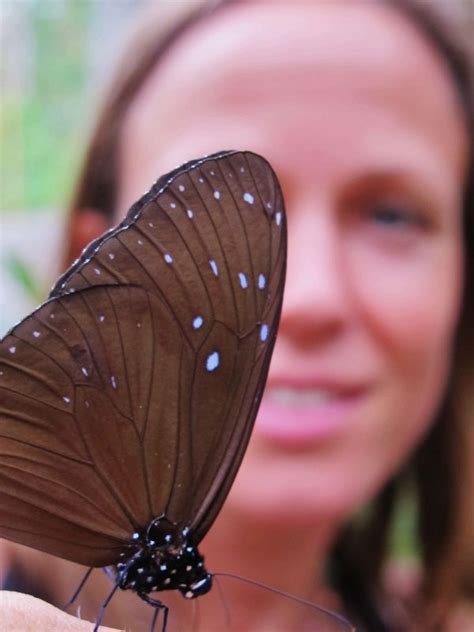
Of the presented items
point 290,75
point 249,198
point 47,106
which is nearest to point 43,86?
point 47,106

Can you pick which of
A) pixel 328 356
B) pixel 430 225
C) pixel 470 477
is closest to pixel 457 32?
pixel 430 225

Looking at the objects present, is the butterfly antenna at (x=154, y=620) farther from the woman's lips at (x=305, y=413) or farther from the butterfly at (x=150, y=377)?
the woman's lips at (x=305, y=413)

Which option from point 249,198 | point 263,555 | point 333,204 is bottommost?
point 263,555

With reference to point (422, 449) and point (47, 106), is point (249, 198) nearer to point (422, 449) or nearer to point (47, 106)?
point (422, 449)

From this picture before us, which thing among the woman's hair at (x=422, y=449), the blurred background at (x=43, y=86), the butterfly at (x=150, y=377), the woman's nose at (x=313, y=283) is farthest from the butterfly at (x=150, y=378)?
the blurred background at (x=43, y=86)

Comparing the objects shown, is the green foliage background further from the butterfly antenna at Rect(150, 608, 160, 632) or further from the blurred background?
the butterfly antenna at Rect(150, 608, 160, 632)

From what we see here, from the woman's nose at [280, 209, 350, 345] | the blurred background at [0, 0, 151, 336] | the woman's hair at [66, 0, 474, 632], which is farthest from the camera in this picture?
the blurred background at [0, 0, 151, 336]

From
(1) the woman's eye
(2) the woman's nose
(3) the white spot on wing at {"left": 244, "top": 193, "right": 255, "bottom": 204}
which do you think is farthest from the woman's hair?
(3) the white spot on wing at {"left": 244, "top": 193, "right": 255, "bottom": 204}
